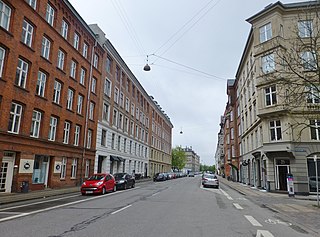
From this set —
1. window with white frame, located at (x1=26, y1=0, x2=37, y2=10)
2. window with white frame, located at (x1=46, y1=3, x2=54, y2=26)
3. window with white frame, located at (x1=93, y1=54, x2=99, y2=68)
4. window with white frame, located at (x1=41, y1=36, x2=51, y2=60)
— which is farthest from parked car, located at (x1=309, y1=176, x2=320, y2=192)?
window with white frame, located at (x1=26, y1=0, x2=37, y2=10)

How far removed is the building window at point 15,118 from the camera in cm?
1800

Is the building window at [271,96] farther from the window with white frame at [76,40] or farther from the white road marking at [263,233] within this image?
the window with white frame at [76,40]

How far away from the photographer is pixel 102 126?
32.1 meters

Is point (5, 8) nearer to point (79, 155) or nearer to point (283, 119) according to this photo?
point (79, 155)

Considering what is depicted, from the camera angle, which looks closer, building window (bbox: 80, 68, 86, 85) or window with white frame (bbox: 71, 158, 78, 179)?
window with white frame (bbox: 71, 158, 78, 179)

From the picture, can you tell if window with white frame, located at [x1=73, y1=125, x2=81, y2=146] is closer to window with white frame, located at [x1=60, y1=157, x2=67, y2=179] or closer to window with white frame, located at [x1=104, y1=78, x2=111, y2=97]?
window with white frame, located at [x1=60, y1=157, x2=67, y2=179]

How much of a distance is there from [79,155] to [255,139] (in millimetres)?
19071

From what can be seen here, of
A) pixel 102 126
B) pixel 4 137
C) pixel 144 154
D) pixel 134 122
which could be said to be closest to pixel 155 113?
pixel 144 154

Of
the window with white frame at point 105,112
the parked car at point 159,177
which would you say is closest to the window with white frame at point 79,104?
the window with white frame at point 105,112

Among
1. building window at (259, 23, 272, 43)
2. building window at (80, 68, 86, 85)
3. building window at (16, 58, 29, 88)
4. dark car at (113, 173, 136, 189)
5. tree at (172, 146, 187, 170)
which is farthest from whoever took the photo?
tree at (172, 146, 187, 170)

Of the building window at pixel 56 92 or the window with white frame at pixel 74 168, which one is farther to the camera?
the window with white frame at pixel 74 168

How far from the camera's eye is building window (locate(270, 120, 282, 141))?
24.1 m

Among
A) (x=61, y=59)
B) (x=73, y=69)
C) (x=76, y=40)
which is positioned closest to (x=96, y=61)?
(x=76, y=40)

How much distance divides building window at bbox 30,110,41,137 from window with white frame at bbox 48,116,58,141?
156 cm
